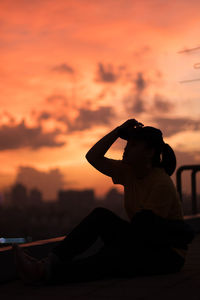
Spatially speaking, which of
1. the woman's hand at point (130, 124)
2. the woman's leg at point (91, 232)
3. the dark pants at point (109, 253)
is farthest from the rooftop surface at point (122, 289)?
the woman's hand at point (130, 124)

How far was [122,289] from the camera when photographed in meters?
3.21

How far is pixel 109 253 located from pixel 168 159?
77cm

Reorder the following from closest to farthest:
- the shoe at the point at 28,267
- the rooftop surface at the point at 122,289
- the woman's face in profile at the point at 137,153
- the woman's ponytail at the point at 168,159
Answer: the rooftop surface at the point at 122,289 → the shoe at the point at 28,267 → the woman's face in profile at the point at 137,153 → the woman's ponytail at the point at 168,159

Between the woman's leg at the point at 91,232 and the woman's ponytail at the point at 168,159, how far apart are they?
0.50m

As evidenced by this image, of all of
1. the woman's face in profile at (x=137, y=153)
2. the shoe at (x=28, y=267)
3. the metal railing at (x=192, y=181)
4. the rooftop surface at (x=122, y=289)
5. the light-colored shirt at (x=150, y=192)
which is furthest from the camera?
the metal railing at (x=192, y=181)

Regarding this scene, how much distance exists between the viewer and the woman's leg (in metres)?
3.49

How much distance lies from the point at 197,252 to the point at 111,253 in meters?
1.71

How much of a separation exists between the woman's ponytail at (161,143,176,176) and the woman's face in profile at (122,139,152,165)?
126 mm

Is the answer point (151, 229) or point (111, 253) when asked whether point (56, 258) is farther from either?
point (151, 229)

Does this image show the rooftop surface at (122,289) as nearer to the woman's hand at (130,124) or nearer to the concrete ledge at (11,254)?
the concrete ledge at (11,254)

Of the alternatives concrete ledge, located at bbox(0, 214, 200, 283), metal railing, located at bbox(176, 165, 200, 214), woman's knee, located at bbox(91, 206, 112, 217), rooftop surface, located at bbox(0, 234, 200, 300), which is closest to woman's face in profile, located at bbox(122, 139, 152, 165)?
woman's knee, located at bbox(91, 206, 112, 217)

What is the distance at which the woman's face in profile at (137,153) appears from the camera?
3689 mm

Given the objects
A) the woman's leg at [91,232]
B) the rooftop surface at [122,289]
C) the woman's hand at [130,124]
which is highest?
the woman's hand at [130,124]

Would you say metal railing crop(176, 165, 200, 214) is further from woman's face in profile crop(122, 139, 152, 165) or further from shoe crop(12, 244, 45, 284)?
shoe crop(12, 244, 45, 284)
